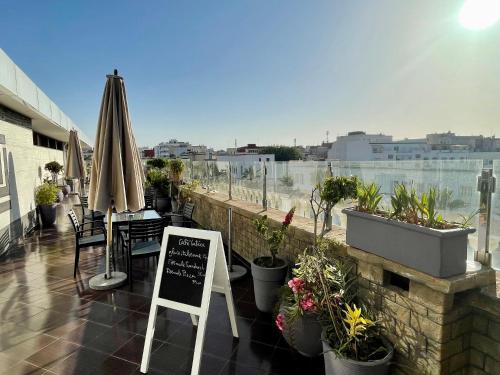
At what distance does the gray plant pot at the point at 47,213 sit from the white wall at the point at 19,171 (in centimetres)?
29

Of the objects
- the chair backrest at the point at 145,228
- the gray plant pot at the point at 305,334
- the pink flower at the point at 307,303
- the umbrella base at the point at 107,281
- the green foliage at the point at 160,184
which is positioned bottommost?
the umbrella base at the point at 107,281

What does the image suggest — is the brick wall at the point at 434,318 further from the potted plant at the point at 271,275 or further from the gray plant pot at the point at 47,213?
the gray plant pot at the point at 47,213

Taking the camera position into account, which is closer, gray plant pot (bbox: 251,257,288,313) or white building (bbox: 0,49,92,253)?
gray plant pot (bbox: 251,257,288,313)

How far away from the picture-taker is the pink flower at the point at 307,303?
2.17 m

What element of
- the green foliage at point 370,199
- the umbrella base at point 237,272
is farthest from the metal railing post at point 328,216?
the umbrella base at point 237,272

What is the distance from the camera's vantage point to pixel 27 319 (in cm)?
311

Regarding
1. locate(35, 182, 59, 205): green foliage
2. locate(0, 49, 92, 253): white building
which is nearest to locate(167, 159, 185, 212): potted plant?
locate(35, 182, 59, 205): green foliage

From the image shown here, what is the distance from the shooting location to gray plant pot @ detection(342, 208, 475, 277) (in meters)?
1.62

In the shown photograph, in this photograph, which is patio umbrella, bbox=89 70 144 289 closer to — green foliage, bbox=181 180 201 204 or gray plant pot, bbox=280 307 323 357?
gray plant pot, bbox=280 307 323 357

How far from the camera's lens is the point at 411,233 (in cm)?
175

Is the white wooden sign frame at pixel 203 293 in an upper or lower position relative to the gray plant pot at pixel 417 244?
lower

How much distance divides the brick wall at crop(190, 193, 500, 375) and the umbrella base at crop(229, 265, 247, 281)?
7.61 ft

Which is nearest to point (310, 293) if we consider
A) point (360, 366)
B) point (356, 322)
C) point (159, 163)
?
point (356, 322)

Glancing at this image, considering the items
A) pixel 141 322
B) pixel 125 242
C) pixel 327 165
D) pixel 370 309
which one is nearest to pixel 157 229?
pixel 125 242
